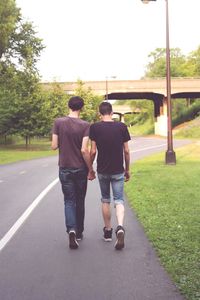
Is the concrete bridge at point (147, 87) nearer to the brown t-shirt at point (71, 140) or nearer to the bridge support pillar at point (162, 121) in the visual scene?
the bridge support pillar at point (162, 121)

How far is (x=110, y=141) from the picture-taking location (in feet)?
22.2

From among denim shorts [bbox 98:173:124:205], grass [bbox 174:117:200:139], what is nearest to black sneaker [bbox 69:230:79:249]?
denim shorts [bbox 98:173:124:205]

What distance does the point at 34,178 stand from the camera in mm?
17094

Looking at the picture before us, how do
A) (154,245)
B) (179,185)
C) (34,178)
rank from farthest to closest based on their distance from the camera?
(34,178) < (179,185) < (154,245)

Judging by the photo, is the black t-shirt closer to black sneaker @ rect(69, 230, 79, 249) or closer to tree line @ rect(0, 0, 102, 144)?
black sneaker @ rect(69, 230, 79, 249)

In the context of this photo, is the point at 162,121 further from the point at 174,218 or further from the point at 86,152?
the point at 86,152

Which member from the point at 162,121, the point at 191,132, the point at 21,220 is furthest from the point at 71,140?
the point at 162,121

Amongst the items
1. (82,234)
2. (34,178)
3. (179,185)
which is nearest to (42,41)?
(34,178)

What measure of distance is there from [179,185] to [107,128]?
7.45m

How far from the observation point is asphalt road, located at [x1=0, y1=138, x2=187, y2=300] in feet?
15.8

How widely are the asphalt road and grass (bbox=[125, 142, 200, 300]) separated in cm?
16

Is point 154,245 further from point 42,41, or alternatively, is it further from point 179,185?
point 42,41

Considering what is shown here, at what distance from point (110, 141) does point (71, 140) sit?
53cm

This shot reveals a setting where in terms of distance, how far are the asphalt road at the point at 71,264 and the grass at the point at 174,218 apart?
6.3 inches
